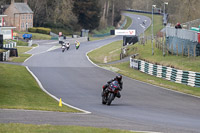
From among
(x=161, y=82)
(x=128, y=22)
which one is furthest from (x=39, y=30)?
(x=161, y=82)

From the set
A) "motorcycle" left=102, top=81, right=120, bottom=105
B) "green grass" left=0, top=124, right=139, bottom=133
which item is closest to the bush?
"motorcycle" left=102, top=81, right=120, bottom=105

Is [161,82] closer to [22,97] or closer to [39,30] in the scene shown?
[22,97]

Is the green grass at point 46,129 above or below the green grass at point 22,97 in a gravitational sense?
above

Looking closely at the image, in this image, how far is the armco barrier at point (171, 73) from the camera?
101 feet

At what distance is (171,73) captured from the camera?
3422 centimetres

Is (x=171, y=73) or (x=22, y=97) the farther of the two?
(x=171, y=73)

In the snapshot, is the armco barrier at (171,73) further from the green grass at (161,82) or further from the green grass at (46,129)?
the green grass at (46,129)

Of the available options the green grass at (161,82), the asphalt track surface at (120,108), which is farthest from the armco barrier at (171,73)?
the asphalt track surface at (120,108)

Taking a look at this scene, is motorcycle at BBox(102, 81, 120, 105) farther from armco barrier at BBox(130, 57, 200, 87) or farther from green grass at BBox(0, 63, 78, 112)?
armco barrier at BBox(130, 57, 200, 87)

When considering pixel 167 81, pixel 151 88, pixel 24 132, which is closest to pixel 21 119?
pixel 24 132

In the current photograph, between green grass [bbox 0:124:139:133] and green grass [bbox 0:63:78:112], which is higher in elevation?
green grass [bbox 0:124:139:133]

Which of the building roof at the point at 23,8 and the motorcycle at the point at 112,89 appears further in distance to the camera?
the building roof at the point at 23,8

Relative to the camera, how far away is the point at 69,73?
123 feet

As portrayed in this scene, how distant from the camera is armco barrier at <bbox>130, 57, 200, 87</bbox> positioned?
101 feet
